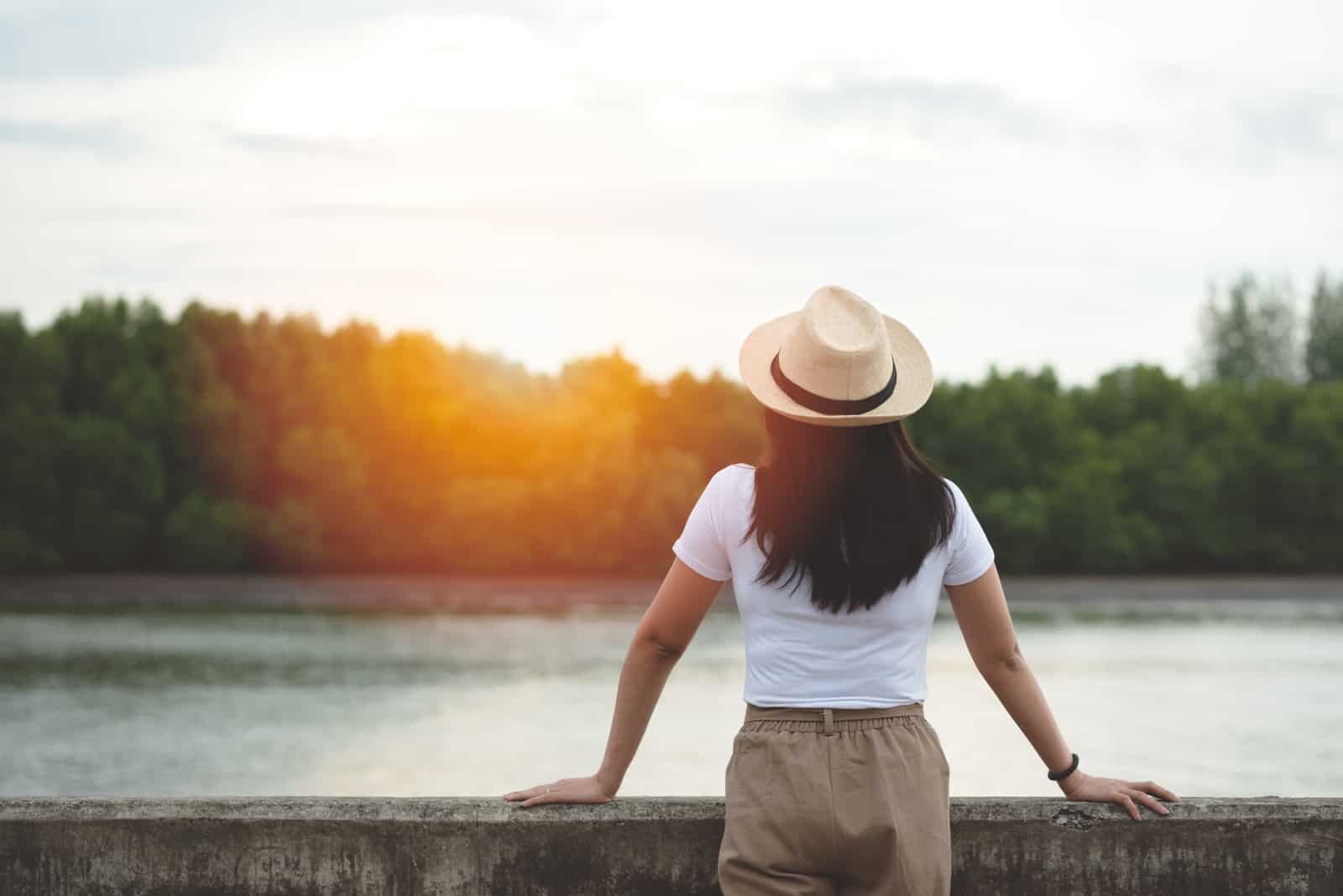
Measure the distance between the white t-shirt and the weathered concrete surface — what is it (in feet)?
2.94

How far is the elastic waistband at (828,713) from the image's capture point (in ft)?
9.55

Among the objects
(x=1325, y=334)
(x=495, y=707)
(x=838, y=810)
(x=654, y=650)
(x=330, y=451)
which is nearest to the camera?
(x=838, y=810)

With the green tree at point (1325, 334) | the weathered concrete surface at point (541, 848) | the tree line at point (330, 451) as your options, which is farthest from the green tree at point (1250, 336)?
the weathered concrete surface at point (541, 848)

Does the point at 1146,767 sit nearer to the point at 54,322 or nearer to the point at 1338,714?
the point at 1338,714

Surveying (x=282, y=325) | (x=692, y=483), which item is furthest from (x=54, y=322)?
(x=692, y=483)

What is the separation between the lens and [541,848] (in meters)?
3.72

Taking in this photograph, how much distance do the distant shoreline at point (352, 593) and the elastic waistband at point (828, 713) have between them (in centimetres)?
5594

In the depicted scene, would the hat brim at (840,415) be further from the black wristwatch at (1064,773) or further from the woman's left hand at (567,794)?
the woman's left hand at (567,794)

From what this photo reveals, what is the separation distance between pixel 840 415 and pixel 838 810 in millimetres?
729

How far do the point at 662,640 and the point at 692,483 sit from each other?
6063 cm

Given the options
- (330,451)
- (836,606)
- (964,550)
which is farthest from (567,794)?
(330,451)

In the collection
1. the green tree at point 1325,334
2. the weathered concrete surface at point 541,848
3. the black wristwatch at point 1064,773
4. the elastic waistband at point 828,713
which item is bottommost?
the weathered concrete surface at point 541,848

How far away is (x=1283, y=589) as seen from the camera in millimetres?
73875

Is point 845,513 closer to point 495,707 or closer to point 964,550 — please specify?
point 964,550
